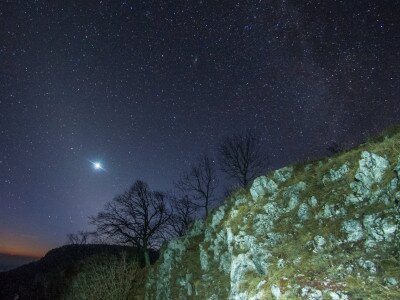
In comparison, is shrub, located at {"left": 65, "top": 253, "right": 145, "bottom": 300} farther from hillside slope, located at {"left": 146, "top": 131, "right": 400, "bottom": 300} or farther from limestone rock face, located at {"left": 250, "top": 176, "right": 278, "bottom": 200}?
limestone rock face, located at {"left": 250, "top": 176, "right": 278, "bottom": 200}

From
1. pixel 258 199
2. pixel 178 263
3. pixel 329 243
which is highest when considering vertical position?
pixel 258 199

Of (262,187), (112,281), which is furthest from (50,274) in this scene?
(262,187)

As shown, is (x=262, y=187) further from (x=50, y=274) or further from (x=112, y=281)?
(x=50, y=274)

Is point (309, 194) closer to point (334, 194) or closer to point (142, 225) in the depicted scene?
point (334, 194)

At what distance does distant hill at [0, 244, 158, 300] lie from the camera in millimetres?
63219

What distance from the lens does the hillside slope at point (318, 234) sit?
12922mm

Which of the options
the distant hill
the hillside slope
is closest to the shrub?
the distant hill

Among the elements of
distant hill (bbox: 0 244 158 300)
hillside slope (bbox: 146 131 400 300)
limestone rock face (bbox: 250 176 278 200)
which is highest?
distant hill (bbox: 0 244 158 300)

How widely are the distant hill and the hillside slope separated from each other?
40.0 metres

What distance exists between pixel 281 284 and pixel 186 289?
48.1 ft

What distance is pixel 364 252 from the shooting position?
13562 millimetres

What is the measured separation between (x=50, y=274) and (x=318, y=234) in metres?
76.5

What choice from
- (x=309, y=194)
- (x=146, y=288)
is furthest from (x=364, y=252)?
(x=146, y=288)

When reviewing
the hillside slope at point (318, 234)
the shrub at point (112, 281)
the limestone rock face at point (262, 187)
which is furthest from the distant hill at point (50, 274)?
the hillside slope at point (318, 234)
